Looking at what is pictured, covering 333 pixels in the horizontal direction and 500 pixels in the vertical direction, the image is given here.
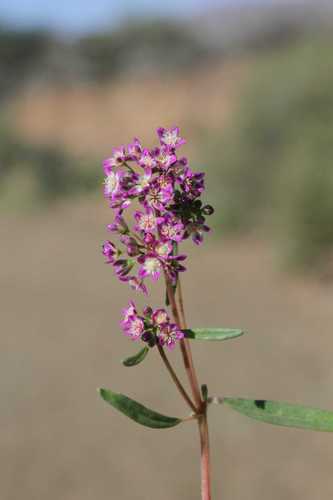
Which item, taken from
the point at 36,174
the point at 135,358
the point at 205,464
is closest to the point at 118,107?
the point at 36,174

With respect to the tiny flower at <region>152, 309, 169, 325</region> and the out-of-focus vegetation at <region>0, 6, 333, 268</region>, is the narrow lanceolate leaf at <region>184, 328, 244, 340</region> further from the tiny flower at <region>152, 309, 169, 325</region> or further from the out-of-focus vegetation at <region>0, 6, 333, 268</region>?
the out-of-focus vegetation at <region>0, 6, 333, 268</region>

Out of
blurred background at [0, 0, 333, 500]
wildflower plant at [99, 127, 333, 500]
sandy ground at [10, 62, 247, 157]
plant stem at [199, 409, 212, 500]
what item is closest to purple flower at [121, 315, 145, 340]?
wildflower plant at [99, 127, 333, 500]

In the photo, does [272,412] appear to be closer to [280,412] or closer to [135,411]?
[280,412]

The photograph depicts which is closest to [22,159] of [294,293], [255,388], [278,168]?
[278,168]

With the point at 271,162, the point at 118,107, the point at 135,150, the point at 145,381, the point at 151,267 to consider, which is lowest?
the point at 151,267

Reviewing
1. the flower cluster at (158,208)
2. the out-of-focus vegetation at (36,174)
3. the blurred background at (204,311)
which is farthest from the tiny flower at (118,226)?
the out-of-focus vegetation at (36,174)

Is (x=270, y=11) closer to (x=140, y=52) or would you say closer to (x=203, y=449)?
(x=140, y=52)

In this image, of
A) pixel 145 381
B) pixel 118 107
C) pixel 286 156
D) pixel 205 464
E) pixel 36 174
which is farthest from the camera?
pixel 118 107
